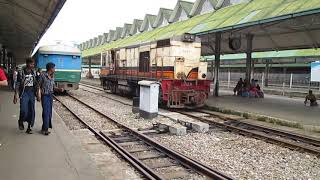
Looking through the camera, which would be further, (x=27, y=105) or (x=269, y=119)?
(x=269, y=119)

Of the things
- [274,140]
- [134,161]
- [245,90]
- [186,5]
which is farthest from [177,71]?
[186,5]

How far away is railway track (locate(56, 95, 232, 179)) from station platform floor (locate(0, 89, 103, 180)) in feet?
3.40

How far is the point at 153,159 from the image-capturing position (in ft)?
28.7

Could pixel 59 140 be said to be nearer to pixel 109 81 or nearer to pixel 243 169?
pixel 243 169

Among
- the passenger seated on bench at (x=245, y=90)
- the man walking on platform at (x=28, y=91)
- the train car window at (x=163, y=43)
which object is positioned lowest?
the passenger seated on bench at (x=245, y=90)

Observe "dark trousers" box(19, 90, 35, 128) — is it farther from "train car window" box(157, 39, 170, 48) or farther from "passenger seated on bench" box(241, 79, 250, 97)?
"passenger seated on bench" box(241, 79, 250, 97)

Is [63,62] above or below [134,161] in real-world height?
above

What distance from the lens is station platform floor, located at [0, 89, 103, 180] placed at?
6.22 metres

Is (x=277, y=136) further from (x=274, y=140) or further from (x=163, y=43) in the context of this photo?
(x=163, y=43)

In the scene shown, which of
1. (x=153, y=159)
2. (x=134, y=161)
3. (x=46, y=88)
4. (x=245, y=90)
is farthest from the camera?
(x=245, y=90)

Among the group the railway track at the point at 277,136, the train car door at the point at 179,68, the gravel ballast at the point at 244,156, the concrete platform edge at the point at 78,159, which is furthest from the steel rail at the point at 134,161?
the train car door at the point at 179,68

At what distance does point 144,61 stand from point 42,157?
48.0ft

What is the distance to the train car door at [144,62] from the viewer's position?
21.0m

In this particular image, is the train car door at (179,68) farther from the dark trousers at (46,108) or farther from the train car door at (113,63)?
the dark trousers at (46,108)
